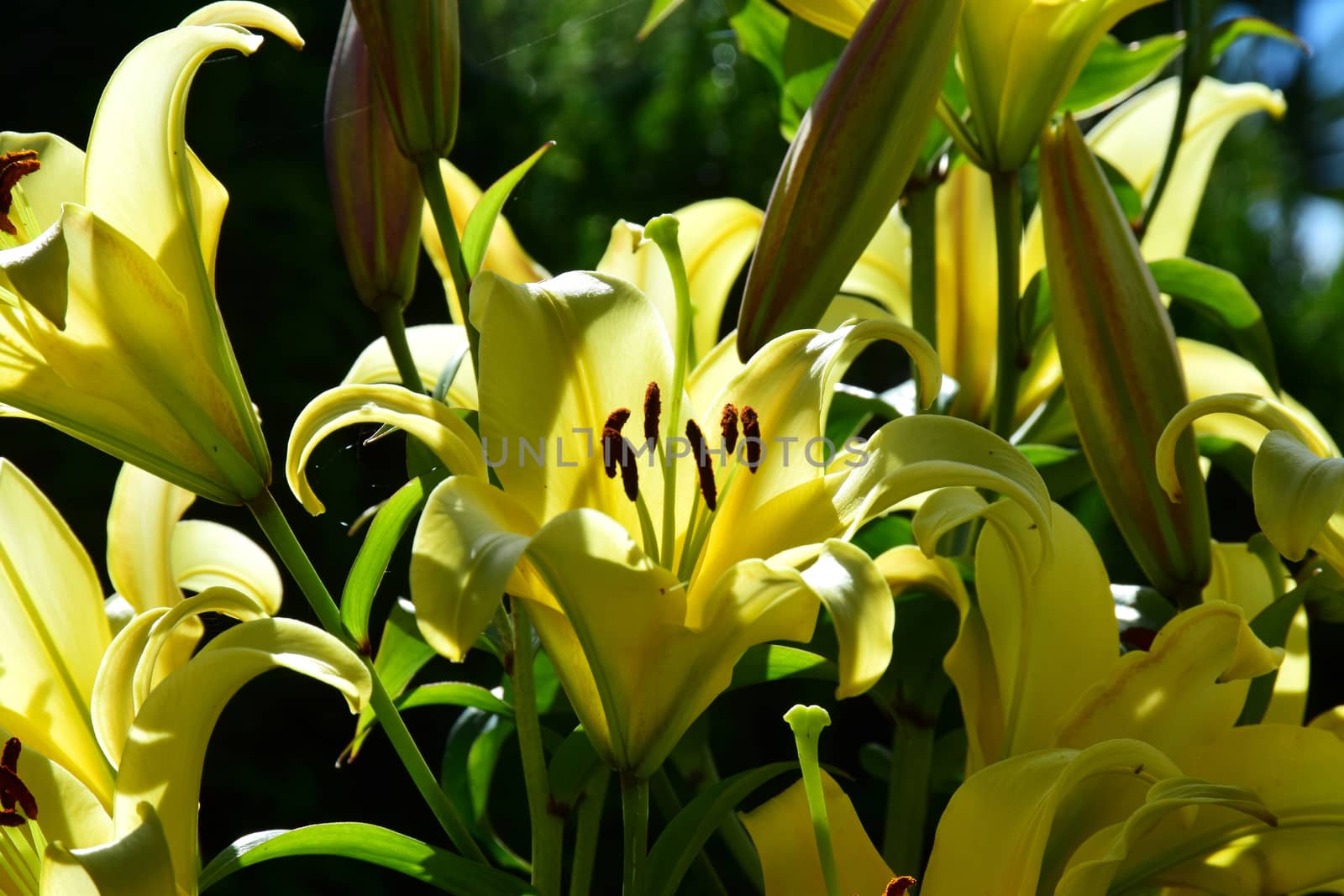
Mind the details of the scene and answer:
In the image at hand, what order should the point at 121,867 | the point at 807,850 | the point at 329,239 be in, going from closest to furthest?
the point at 121,867, the point at 807,850, the point at 329,239

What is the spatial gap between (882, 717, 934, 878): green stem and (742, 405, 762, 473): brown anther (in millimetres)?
131

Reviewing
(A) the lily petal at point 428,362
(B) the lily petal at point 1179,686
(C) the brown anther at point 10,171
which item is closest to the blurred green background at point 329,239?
(A) the lily petal at point 428,362

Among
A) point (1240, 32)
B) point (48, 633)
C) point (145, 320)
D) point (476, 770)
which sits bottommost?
point (476, 770)

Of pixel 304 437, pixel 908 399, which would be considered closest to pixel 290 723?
pixel 908 399

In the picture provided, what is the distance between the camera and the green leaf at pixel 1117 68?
0.51 metres

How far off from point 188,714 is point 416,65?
0.19m

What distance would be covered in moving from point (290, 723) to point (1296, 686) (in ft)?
2.87

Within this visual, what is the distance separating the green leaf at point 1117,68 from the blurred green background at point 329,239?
133 millimetres

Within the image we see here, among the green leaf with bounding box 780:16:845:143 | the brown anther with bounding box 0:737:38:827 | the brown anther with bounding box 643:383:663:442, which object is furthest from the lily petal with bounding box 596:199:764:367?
the brown anther with bounding box 0:737:38:827

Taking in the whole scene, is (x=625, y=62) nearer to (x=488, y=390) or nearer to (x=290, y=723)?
(x=290, y=723)

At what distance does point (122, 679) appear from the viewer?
13.4 inches

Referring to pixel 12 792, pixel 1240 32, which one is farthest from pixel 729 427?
pixel 1240 32

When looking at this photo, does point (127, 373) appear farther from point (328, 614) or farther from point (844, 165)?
point (844, 165)

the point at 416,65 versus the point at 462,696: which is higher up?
the point at 416,65
